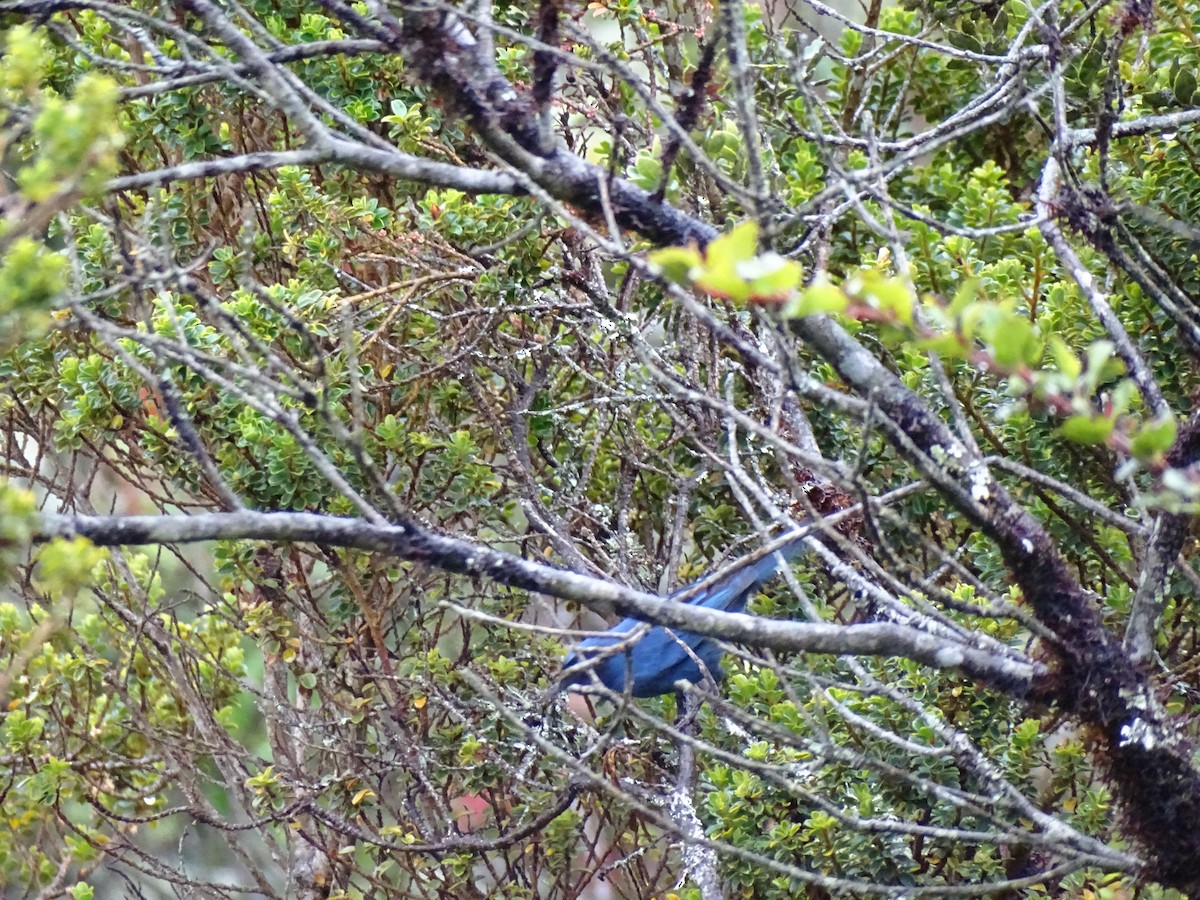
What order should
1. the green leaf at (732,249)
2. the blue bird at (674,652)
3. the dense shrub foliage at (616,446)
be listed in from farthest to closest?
the blue bird at (674,652) → the dense shrub foliage at (616,446) → the green leaf at (732,249)

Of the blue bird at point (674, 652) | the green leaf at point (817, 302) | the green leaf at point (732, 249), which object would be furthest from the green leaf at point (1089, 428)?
the blue bird at point (674, 652)

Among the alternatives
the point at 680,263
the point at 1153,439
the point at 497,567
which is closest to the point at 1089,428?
the point at 1153,439

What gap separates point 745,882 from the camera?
260 centimetres

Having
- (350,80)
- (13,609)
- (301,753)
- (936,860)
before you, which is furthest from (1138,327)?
(13,609)

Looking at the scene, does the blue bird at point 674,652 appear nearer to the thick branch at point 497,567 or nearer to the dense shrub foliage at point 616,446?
the dense shrub foliage at point 616,446

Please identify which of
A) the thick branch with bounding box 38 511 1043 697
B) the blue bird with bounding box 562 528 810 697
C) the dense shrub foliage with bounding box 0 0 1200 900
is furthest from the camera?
the blue bird with bounding box 562 528 810 697

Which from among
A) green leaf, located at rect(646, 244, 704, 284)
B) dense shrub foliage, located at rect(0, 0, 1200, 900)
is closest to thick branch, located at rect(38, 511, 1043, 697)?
dense shrub foliage, located at rect(0, 0, 1200, 900)

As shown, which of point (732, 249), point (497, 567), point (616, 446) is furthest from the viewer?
point (616, 446)

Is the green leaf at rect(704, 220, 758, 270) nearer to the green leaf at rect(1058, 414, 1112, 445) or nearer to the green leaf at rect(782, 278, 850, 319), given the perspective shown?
the green leaf at rect(782, 278, 850, 319)

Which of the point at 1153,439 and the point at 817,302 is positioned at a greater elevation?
the point at 817,302

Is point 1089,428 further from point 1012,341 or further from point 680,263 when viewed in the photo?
point 680,263

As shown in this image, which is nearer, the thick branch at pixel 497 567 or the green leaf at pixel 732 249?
the green leaf at pixel 732 249

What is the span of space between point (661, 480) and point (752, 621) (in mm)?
1960

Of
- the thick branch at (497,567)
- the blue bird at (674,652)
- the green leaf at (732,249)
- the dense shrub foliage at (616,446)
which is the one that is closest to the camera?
the green leaf at (732,249)
